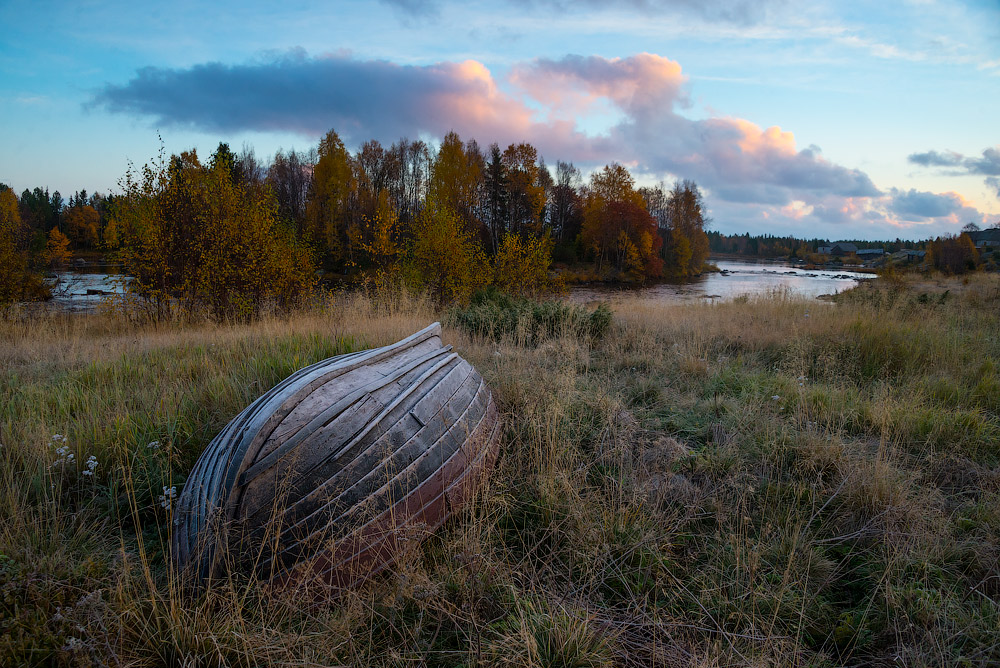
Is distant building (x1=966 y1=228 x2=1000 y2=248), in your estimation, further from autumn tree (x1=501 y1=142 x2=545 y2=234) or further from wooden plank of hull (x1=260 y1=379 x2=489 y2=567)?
wooden plank of hull (x1=260 y1=379 x2=489 y2=567)

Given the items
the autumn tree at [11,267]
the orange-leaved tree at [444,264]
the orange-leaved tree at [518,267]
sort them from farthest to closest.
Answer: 1. the orange-leaved tree at [518,267]
2. the orange-leaved tree at [444,264]
3. the autumn tree at [11,267]

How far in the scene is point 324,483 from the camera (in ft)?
7.61

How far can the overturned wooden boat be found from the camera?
86.6 inches

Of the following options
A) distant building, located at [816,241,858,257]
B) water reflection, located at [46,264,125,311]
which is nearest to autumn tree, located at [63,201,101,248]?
water reflection, located at [46,264,125,311]

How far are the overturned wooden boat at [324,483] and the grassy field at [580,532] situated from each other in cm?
15

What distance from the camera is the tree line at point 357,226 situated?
11586mm

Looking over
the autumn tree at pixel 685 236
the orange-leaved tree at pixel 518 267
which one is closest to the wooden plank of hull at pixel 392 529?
the orange-leaved tree at pixel 518 267

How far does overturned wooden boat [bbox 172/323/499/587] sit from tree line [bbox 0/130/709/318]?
1049cm

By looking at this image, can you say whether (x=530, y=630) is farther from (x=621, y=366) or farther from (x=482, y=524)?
(x=621, y=366)

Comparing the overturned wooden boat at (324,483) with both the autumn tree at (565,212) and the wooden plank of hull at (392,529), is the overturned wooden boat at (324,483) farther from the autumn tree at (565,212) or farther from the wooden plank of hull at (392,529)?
the autumn tree at (565,212)

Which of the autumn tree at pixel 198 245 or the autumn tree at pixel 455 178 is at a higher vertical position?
the autumn tree at pixel 455 178

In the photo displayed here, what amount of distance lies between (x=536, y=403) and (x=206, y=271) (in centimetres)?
1074

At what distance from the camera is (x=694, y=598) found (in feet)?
7.73

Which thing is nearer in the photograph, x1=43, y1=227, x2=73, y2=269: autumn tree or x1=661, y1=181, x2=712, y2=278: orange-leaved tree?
x1=43, y1=227, x2=73, y2=269: autumn tree
